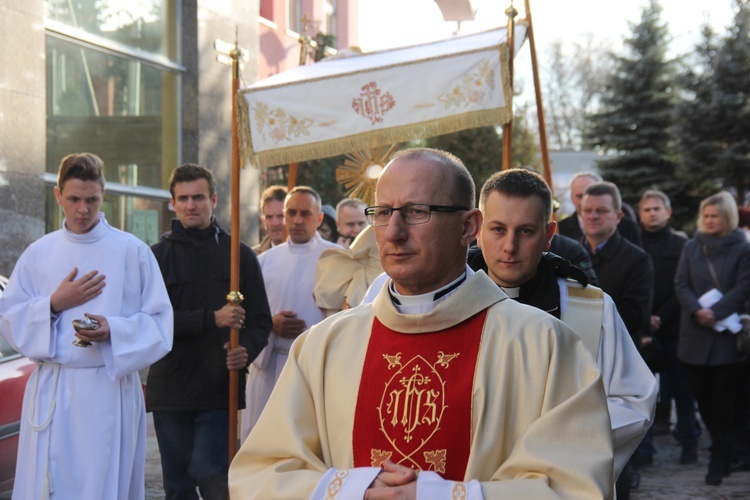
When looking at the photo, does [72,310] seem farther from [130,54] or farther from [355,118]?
[130,54]

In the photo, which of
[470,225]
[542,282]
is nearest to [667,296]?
[542,282]

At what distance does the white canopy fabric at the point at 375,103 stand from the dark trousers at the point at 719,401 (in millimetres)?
3101

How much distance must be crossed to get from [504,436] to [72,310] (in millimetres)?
3426

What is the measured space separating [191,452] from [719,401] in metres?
4.29

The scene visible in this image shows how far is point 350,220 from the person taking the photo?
29.1ft

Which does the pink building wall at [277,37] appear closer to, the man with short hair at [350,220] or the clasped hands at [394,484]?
the man with short hair at [350,220]

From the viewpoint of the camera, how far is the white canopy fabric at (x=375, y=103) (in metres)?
6.96

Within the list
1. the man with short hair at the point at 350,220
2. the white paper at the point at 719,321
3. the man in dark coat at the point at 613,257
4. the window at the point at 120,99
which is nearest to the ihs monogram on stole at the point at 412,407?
the man in dark coat at the point at 613,257

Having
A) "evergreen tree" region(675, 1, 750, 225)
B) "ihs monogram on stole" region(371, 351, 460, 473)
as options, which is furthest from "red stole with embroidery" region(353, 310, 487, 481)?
"evergreen tree" region(675, 1, 750, 225)

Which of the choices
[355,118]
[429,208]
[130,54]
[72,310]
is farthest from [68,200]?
[130,54]

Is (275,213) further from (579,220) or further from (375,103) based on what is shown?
(579,220)

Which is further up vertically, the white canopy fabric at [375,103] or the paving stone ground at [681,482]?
the white canopy fabric at [375,103]

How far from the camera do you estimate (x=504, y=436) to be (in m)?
2.96

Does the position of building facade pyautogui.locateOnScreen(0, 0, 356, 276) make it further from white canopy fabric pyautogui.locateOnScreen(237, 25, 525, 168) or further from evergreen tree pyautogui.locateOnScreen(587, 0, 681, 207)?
evergreen tree pyautogui.locateOnScreen(587, 0, 681, 207)
